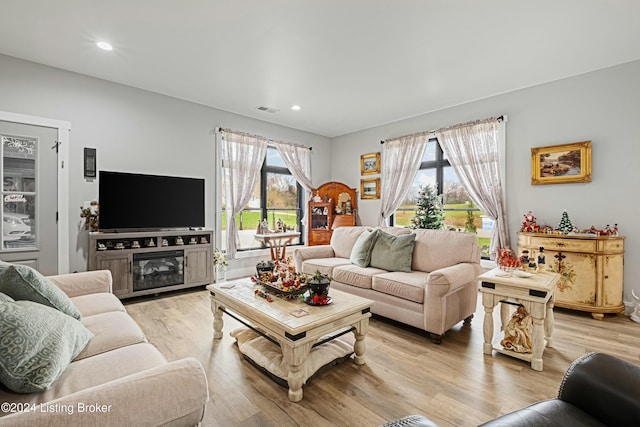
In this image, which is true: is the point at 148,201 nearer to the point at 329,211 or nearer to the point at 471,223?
the point at 329,211

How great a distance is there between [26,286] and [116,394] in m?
1.00

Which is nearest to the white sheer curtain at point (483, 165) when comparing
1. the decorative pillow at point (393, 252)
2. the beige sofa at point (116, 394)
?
the decorative pillow at point (393, 252)

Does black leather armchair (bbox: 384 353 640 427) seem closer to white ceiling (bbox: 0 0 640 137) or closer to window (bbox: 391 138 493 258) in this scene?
white ceiling (bbox: 0 0 640 137)

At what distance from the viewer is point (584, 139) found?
11.4 ft

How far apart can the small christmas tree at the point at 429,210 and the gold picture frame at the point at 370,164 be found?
50.4 inches

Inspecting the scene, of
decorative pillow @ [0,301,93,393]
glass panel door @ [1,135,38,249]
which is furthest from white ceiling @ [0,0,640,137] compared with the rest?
decorative pillow @ [0,301,93,393]

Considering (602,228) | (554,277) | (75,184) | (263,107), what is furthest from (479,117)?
(75,184)

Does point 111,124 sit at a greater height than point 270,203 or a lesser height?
greater

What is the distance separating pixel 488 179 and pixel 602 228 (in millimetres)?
1348

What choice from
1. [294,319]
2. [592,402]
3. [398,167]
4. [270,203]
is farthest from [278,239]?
[592,402]

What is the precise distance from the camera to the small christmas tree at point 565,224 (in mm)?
3404

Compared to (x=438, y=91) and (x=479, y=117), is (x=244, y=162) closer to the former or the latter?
(x=438, y=91)

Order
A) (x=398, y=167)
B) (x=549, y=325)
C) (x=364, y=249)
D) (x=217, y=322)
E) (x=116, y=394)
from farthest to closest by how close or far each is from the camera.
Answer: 1. (x=398, y=167)
2. (x=364, y=249)
3. (x=217, y=322)
4. (x=549, y=325)
5. (x=116, y=394)

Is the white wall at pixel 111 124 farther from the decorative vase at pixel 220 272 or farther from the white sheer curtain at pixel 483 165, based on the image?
the white sheer curtain at pixel 483 165
